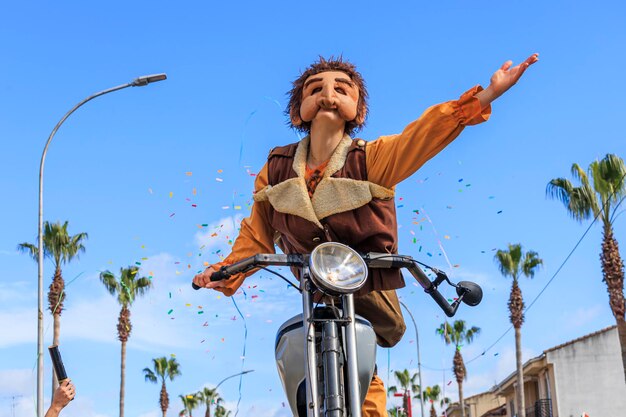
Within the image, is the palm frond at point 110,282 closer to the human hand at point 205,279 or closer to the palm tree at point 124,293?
the palm tree at point 124,293

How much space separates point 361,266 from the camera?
3547 mm

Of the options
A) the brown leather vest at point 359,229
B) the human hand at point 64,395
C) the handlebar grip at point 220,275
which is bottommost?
the human hand at point 64,395

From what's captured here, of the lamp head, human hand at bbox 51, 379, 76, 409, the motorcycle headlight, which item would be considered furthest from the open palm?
the lamp head

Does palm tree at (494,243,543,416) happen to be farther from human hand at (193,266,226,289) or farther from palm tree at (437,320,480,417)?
human hand at (193,266,226,289)

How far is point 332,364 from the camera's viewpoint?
3455 mm

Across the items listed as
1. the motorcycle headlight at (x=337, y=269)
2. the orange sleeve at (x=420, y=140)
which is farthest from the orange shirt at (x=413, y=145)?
the motorcycle headlight at (x=337, y=269)

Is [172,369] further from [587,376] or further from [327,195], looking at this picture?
[327,195]

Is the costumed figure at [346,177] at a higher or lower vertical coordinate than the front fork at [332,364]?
higher

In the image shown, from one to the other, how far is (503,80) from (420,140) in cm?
49

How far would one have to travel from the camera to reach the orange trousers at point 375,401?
→ 4.02 metres

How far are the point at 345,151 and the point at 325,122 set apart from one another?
18 cm

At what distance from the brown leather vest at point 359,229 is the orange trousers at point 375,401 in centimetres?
47

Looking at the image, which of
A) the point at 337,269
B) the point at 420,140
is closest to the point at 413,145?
the point at 420,140

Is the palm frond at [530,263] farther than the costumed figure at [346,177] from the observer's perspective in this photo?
Yes
